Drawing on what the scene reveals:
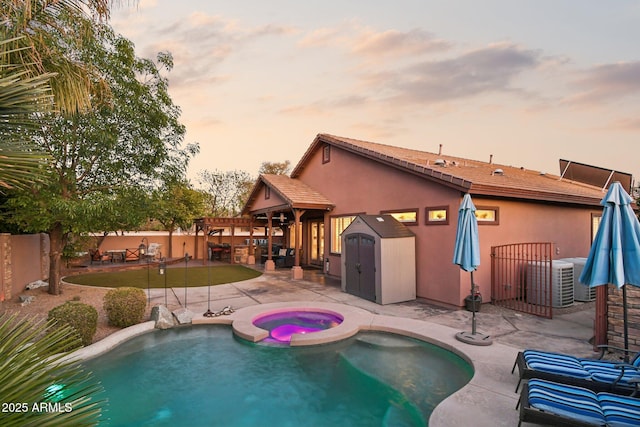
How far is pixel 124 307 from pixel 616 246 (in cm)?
895

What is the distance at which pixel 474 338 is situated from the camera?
244 inches

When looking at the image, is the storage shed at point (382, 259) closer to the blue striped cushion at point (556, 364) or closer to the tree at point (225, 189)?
the blue striped cushion at point (556, 364)

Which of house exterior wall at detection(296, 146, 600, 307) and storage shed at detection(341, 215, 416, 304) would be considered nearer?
house exterior wall at detection(296, 146, 600, 307)

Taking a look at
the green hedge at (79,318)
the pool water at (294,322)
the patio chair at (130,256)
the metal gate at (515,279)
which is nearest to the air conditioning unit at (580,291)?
the metal gate at (515,279)

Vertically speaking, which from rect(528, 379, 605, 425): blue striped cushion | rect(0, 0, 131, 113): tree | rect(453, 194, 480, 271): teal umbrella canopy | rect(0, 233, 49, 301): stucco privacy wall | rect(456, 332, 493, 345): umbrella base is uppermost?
rect(0, 0, 131, 113): tree

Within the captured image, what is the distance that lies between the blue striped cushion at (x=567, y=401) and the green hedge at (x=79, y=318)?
23.6 ft

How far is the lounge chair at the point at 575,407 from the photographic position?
3076 millimetres

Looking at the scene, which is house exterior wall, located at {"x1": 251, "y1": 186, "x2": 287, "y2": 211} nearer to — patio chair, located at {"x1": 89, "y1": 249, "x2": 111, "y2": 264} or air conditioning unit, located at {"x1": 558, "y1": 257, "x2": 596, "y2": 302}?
patio chair, located at {"x1": 89, "y1": 249, "x2": 111, "y2": 264}

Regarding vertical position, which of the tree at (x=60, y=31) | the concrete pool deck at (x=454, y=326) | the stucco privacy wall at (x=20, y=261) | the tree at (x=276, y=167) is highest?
the tree at (x=276, y=167)

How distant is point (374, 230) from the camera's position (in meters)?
9.45

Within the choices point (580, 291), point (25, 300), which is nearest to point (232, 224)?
point (25, 300)

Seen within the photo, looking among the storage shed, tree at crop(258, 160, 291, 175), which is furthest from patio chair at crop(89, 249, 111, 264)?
tree at crop(258, 160, 291, 175)

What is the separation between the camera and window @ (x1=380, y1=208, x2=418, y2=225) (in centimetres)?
1007

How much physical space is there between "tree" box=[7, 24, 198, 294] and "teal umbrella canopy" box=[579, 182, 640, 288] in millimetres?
10068
